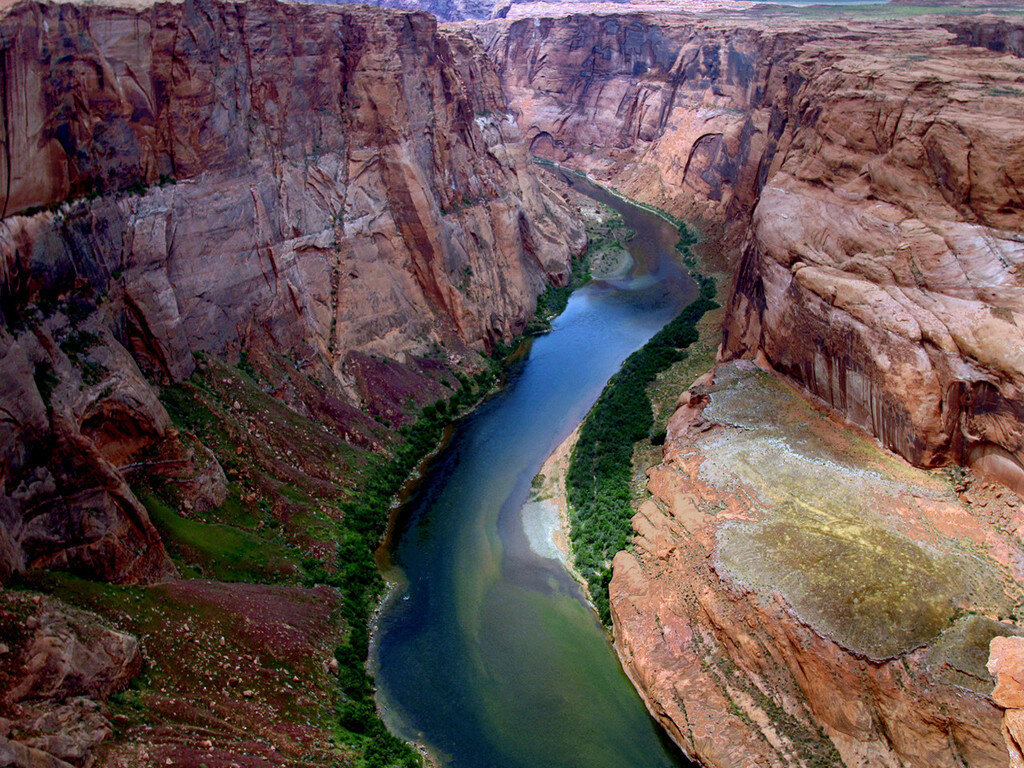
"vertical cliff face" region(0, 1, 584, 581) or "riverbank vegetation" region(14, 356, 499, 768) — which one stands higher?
"vertical cliff face" region(0, 1, 584, 581)

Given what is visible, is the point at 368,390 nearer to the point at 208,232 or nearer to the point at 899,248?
the point at 208,232

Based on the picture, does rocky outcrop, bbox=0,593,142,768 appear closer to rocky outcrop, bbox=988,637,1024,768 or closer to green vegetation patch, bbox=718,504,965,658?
green vegetation patch, bbox=718,504,965,658

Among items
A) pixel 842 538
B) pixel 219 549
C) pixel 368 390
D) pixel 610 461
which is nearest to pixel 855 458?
pixel 842 538

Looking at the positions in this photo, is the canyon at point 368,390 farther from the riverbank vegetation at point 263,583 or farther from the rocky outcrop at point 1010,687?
the rocky outcrop at point 1010,687

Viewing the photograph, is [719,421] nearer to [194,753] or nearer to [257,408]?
[257,408]

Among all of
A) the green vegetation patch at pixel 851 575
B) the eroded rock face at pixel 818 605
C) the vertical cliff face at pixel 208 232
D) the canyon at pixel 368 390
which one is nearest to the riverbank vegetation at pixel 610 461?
the eroded rock face at pixel 818 605

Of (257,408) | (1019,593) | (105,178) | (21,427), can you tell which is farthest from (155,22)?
(1019,593)

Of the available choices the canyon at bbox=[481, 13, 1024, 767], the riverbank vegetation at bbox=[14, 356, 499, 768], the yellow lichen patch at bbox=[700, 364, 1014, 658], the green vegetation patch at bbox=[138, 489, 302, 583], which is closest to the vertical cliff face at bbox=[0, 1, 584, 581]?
the riverbank vegetation at bbox=[14, 356, 499, 768]
